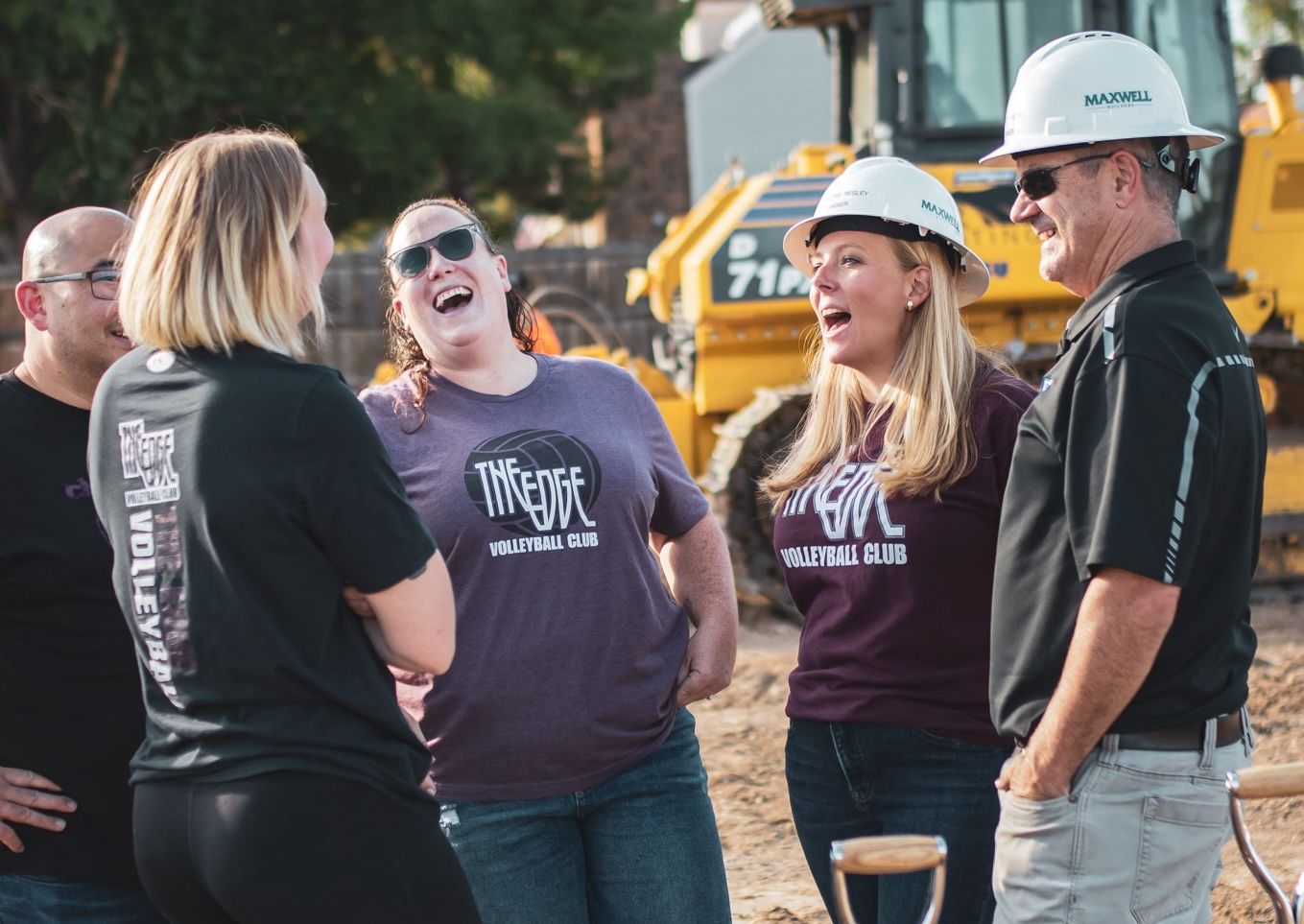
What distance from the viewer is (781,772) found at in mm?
6395

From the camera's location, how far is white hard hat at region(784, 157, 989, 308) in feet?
10.2

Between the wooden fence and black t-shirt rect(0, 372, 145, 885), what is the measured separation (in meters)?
13.4

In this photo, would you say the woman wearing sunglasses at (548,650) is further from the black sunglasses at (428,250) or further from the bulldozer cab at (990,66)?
Result: the bulldozer cab at (990,66)

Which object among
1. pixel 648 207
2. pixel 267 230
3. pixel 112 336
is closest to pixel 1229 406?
pixel 267 230

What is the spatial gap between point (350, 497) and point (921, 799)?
1289 millimetres

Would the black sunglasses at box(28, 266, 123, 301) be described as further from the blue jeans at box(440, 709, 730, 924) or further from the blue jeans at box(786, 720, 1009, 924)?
the blue jeans at box(786, 720, 1009, 924)

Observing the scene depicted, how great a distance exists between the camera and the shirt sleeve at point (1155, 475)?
2297 mm

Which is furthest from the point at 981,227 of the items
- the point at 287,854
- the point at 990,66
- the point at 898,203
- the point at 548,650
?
the point at 287,854

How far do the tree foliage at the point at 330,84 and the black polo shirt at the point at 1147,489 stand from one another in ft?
50.4

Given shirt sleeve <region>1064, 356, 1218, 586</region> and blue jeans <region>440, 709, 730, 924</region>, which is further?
blue jeans <region>440, 709, 730, 924</region>

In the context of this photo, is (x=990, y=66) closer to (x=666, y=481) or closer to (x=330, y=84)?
(x=666, y=481)

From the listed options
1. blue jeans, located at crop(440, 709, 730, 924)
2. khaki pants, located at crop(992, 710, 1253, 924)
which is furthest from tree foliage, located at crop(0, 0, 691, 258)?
khaki pants, located at crop(992, 710, 1253, 924)

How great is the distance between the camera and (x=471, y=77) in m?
21.7

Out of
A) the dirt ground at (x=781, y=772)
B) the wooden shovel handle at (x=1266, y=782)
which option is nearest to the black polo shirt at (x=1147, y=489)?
the wooden shovel handle at (x=1266, y=782)
